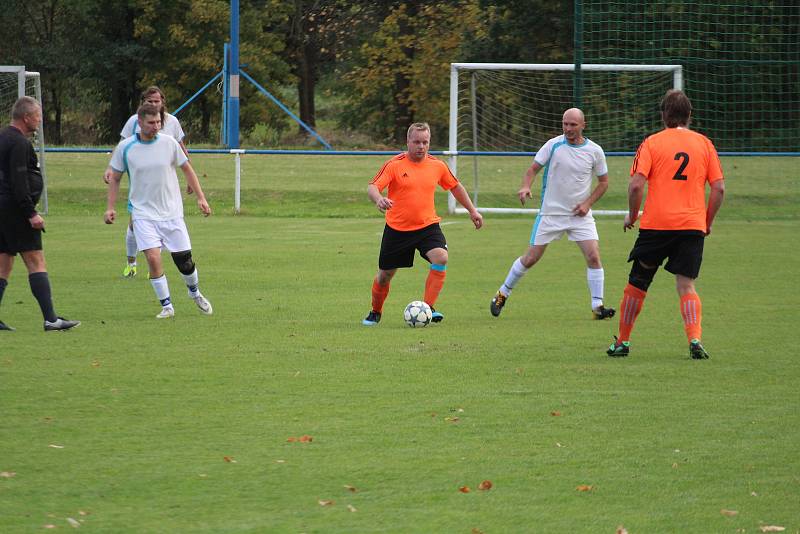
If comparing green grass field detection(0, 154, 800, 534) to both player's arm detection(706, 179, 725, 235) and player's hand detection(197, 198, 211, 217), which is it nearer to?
player's hand detection(197, 198, 211, 217)

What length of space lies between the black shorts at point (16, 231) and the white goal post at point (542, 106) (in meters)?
12.5

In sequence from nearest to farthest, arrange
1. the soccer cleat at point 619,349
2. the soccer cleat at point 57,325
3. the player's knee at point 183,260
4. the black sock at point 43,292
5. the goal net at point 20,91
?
the soccer cleat at point 619,349
the black sock at point 43,292
the soccer cleat at point 57,325
the player's knee at point 183,260
the goal net at point 20,91

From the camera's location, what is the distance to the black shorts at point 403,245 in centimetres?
1065

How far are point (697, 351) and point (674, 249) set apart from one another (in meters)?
0.75

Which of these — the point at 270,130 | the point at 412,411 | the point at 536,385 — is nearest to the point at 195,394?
the point at 412,411

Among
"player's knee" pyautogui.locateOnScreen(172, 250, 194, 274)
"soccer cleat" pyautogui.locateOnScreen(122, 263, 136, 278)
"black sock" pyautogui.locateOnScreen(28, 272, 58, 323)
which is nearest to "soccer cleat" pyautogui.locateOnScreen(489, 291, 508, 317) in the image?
"player's knee" pyautogui.locateOnScreen(172, 250, 194, 274)

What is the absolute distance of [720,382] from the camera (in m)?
8.10

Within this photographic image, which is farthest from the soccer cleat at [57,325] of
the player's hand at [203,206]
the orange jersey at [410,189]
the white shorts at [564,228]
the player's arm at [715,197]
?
the player's arm at [715,197]

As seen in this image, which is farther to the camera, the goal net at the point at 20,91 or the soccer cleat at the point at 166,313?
the goal net at the point at 20,91

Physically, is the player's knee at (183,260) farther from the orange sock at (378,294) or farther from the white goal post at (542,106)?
the white goal post at (542,106)

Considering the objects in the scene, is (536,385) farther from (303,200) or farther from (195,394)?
(303,200)

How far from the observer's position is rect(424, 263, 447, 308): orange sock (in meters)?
10.7

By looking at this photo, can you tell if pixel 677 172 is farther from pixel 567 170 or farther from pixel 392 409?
pixel 392 409

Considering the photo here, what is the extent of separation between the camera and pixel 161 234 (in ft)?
36.2
